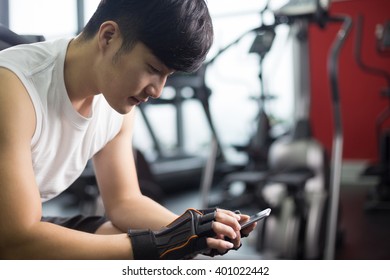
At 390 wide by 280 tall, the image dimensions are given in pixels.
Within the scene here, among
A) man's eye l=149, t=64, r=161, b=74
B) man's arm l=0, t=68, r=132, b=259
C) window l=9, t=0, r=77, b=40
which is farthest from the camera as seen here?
window l=9, t=0, r=77, b=40

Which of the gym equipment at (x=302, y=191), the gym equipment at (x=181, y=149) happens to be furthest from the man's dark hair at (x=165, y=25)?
the gym equipment at (x=302, y=191)

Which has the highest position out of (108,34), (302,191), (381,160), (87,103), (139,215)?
(108,34)

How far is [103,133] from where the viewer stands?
974mm

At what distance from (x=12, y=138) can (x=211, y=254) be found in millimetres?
368

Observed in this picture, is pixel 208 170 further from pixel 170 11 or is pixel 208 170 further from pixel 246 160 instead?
pixel 170 11

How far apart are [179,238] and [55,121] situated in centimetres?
30

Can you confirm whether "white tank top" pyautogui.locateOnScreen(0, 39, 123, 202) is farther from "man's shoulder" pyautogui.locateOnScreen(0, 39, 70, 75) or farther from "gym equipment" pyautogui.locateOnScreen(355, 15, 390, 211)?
"gym equipment" pyautogui.locateOnScreen(355, 15, 390, 211)

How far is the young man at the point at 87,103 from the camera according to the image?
75 cm

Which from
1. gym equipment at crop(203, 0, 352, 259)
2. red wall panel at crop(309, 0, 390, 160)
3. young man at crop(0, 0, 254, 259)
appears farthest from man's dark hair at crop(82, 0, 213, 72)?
red wall panel at crop(309, 0, 390, 160)

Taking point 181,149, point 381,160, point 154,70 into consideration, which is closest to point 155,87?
point 154,70

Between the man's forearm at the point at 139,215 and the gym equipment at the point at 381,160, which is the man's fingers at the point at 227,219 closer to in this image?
the man's forearm at the point at 139,215

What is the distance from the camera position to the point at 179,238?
80 cm

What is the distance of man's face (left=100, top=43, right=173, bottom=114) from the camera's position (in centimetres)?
82

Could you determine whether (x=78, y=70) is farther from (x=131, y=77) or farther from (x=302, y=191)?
(x=302, y=191)
